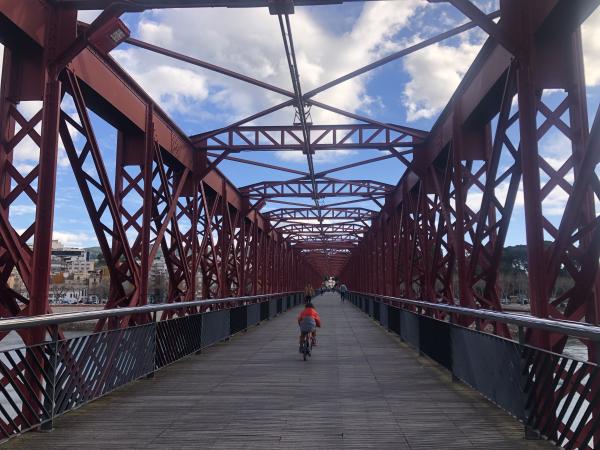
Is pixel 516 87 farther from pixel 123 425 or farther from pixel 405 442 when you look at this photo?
pixel 123 425

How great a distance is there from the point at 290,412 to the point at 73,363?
88.4 inches

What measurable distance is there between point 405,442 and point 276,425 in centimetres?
125

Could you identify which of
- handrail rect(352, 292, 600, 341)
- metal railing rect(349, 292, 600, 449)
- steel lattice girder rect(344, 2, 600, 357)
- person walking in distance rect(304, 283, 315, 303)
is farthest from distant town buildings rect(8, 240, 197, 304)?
handrail rect(352, 292, 600, 341)

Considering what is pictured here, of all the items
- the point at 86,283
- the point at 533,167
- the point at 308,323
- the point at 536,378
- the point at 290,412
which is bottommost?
the point at 290,412

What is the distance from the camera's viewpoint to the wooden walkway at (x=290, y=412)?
16.1 ft

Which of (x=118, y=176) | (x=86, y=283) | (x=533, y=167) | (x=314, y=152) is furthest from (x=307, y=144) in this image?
(x=86, y=283)

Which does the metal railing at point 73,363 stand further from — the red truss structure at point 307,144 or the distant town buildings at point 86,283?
the distant town buildings at point 86,283

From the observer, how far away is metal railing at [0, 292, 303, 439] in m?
4.81

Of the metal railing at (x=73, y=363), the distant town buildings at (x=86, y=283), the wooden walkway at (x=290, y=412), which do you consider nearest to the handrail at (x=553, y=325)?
the wooden walkway at (x=290, y=412)

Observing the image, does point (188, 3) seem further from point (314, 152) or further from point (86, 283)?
point (86, 283)

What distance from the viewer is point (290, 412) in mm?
6000

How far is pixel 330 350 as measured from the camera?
11.9 m

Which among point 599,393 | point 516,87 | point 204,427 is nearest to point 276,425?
point 204,427

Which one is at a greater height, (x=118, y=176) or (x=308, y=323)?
(x=118, y=176)
